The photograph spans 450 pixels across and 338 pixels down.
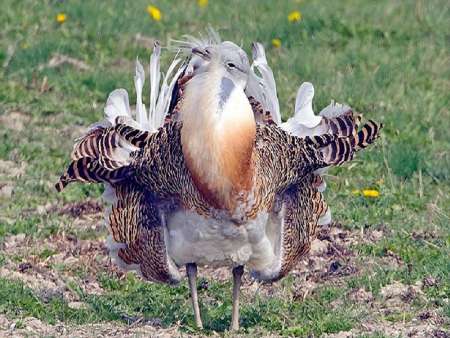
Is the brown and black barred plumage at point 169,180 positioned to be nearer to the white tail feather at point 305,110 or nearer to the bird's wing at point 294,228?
the bird's wing at point 294,228

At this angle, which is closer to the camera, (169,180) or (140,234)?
(169,180)

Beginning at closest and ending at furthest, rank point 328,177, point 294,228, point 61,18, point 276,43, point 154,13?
point 294,228, point 328,177, point 276,43, point 61,18, point 154,13

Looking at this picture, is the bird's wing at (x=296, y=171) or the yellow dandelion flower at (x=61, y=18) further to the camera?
the yellow dandelion flower at (x=61, y=18)

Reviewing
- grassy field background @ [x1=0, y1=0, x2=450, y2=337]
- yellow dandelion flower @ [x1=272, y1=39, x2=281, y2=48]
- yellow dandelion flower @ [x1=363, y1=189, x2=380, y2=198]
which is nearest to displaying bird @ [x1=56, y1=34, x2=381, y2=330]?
grassy field background @ [x1=0, y1=0, x2=450, y2=337]

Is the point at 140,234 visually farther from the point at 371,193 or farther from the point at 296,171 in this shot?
the point at 371,193

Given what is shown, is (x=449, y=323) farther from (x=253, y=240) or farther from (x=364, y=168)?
(x=364, y=168)

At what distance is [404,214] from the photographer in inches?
276

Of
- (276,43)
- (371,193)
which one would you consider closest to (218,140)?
(371,193)

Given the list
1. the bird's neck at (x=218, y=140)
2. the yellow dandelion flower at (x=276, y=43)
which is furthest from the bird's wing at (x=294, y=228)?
the yellow dandelion flower at (x=276, y=43)

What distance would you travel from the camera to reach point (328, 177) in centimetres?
745

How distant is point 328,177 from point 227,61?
2.34m

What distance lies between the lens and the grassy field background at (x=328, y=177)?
5793mm

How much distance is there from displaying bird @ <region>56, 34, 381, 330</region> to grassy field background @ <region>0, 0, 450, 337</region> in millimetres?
360

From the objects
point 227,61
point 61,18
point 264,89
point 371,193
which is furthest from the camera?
point 61,18
